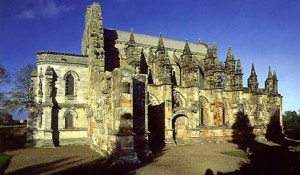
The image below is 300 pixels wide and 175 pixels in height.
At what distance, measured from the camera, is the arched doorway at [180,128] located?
28359 millimetres

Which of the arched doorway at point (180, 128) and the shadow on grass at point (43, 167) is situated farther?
the arched doorway at point (180, 128)

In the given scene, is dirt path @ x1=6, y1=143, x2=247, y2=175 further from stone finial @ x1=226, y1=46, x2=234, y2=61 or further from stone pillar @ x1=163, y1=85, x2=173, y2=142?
stone finial @ x1=226, y1=46, x2=234, y2=61

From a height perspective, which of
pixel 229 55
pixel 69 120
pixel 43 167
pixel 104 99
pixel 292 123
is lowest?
pixel 43 167

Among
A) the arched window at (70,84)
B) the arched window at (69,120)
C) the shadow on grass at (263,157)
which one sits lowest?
the shadow on grass at (263,157)

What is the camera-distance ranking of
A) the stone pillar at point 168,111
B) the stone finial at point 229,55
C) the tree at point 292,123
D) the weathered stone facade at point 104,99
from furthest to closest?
the stone finial at point 229,55
the stone pillar at point 168,111
the weathered stone facade at point 104,99
the tree at point 292,123

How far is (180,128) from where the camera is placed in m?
28.6

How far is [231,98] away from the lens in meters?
33.3

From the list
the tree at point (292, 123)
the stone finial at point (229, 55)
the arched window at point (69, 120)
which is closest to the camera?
the tree at point (292, 123)

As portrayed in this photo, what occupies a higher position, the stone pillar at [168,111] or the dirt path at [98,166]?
the stone pillar at [168,111]

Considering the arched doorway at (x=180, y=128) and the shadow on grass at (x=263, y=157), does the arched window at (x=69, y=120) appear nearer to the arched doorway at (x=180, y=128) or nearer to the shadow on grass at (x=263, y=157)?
the arched doorway at (x=180, y=128)

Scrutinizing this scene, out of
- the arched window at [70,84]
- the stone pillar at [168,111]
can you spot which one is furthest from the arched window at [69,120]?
the stone pillar at [168,111]

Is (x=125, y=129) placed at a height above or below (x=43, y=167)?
above


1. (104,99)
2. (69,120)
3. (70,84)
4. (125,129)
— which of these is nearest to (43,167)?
(125,129)

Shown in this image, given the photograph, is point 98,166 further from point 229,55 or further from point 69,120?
point 229,55
